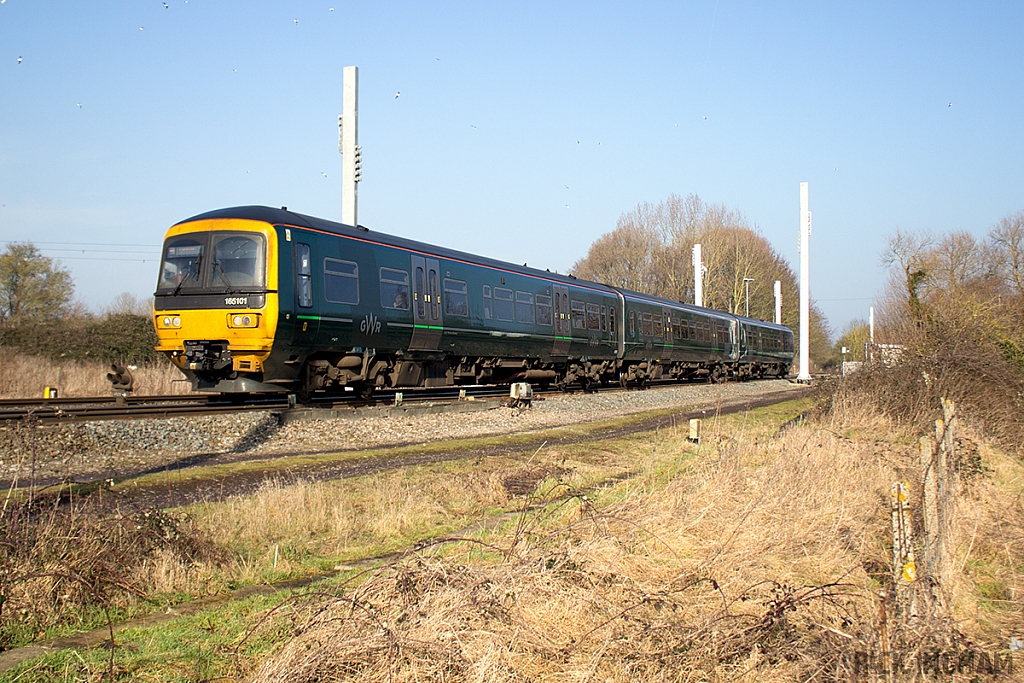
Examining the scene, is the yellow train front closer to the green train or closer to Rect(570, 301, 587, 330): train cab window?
Result: the green train

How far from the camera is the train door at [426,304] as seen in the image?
1784 cm

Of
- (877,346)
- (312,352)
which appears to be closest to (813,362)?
(877,346)

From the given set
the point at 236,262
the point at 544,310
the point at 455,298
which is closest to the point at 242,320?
the point at 236,262

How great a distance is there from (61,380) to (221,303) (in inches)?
432

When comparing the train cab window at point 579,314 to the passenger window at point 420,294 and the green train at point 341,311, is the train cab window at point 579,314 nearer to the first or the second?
the green train at point 341,311

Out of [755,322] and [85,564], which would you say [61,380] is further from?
[755,322]

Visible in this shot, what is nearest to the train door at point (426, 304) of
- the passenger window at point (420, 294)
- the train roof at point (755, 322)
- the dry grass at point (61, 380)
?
the passenger window at point (420, 294)

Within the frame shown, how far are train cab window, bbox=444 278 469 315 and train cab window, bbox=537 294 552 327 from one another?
4.09 metres

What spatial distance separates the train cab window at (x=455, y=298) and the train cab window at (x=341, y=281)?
338 cm

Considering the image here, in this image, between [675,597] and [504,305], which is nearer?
[675,597]

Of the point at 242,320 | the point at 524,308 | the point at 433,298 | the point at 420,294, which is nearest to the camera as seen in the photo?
the point at 242,320

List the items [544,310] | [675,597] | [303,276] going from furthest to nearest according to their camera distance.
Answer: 1. [544,310]
2. [303,276]
3. [675,597]

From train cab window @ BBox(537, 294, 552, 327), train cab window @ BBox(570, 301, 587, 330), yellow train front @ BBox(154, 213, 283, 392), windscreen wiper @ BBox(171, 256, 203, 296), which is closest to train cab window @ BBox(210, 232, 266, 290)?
yellow train front @ BBox(154, 213, 283, 392)

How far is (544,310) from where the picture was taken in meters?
23.9
